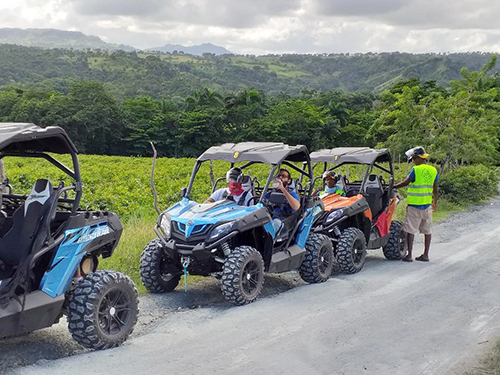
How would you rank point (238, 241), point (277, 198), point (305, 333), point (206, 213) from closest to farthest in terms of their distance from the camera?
point (305, 333) < point (206, 213) < point (238, 241) < point (277, 198)

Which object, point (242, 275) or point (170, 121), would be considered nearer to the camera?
point (242, 275)

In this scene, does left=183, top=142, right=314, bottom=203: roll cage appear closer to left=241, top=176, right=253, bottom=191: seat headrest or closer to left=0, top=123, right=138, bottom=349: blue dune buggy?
left=241, top=176, right=253, bottom=191: seat headrest

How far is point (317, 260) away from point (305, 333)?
2860 millimetres

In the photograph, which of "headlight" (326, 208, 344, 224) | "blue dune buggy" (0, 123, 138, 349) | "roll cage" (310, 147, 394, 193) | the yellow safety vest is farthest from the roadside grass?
the yellow safety vest

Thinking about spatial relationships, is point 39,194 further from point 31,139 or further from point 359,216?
point 359,216

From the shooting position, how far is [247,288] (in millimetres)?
8188

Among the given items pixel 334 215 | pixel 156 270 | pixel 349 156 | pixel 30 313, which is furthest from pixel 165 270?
pixel 349 156

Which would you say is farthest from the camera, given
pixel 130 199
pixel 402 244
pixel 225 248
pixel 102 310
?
pixel 130 199

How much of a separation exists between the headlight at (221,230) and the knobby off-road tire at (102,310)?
68.9 inches

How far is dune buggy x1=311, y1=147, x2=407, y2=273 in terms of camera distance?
10.7m

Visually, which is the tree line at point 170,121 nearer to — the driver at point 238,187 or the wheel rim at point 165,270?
the driver at point 238,187

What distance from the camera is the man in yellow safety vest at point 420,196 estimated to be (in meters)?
11.9

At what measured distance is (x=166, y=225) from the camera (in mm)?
8484

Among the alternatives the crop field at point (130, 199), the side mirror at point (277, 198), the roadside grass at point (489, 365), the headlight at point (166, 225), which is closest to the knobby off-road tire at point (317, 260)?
the side mirror at point (277, 198)
